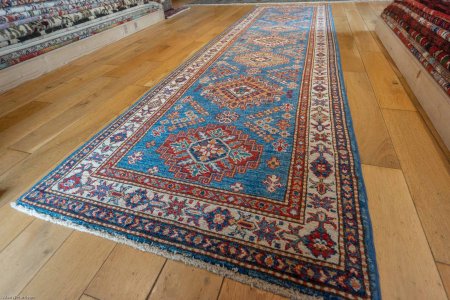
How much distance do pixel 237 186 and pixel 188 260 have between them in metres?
0.36

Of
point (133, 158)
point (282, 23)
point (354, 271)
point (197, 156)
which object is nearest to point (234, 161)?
point (197, 156)

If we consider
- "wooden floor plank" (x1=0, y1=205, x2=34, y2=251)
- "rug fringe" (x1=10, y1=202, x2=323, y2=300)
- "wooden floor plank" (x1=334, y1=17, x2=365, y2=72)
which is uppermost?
"wooden floor plank" (x1=334, y1=17, x2=365, y2=72)

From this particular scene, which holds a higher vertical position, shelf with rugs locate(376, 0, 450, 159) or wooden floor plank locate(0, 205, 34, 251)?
shelf with rugs locate(376, 0, 450, 159)

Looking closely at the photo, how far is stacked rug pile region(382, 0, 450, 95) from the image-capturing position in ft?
4.42

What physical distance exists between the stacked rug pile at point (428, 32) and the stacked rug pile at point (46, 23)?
2.91 metres

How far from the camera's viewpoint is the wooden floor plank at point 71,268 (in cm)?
75

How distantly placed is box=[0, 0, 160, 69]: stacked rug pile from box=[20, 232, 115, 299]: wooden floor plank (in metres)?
1.86

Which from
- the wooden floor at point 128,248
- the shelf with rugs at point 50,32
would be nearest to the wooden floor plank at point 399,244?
the wooden floor at point 128,248

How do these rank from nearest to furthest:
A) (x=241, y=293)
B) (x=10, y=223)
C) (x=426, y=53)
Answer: (x=241, y=293) < (x=10, y=223) < (x=426, y=53)

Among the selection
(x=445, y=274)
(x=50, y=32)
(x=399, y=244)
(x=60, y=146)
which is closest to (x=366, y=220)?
(x=399, y=244)

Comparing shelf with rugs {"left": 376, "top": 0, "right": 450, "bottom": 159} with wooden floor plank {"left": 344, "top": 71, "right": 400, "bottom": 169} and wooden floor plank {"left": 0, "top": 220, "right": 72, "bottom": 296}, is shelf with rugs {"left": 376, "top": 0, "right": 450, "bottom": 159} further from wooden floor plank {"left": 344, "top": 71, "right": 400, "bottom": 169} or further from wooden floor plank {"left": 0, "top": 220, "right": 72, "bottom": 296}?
wooden floor plank {"left": 0, "top": 220, "right": 72, "bottom": 296}

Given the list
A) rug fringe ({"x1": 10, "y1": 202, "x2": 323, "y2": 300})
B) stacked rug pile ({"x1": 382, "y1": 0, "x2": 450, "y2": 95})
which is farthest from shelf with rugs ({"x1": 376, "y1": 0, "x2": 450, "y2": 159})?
rug fringe ({"x1": 10, "y1": 202, "x2": 323, "y2": 300})

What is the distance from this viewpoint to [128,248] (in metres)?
0.85

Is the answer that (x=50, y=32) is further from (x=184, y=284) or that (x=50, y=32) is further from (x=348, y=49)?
(x=348, y=49)
